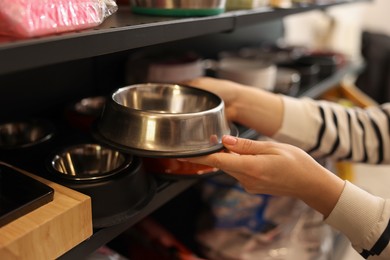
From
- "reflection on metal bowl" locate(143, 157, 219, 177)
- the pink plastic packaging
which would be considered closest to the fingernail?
"reflection on metal bowl" locate(143, 157, 219, 177)

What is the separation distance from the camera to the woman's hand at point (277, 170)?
621mm

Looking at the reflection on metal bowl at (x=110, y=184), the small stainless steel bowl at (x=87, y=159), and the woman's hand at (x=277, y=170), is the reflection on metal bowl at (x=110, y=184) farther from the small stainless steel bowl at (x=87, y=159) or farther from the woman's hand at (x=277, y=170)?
the woman's hand at (x=277, y=170)

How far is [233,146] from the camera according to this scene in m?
0.62

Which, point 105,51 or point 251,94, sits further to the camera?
point 251,94

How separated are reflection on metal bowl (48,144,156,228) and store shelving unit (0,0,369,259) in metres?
0.02

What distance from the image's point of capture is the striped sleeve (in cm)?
93

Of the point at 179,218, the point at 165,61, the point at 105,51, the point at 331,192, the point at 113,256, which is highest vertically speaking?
the point at 105,51

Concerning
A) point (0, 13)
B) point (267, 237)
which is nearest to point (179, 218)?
point (267, 237)

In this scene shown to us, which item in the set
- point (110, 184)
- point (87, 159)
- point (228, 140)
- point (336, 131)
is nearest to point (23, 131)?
point (87, 159)

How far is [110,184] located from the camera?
59 centimetres

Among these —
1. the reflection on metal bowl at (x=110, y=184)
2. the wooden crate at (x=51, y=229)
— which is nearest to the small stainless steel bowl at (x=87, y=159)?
A: the reflection on metal bowl at (x=110, y=184)

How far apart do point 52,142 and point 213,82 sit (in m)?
0.36

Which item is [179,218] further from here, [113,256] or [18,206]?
[18,206]

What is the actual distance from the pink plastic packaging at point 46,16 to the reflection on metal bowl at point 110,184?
0.72 ft
